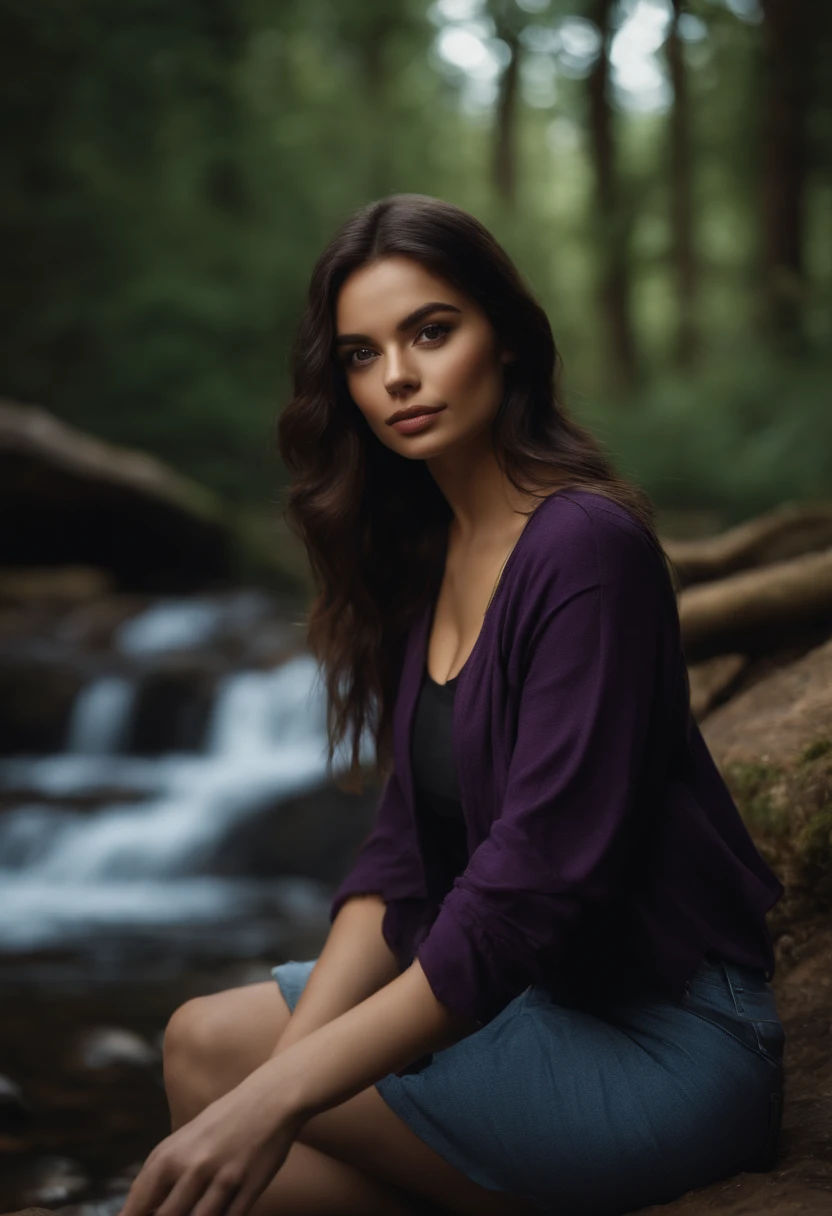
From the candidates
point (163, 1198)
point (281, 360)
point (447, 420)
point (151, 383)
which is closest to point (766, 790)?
point (447, 420)

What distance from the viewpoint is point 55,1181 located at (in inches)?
112

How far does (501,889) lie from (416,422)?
2.59 feet

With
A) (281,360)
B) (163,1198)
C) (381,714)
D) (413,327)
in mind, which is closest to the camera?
(163,1198)

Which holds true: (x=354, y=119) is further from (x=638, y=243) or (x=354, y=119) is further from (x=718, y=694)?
(x=718, y=694)

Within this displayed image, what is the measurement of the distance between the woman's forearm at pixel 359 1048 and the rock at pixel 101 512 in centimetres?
823

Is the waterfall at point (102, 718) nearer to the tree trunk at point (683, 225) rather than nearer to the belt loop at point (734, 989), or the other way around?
the belt loop at point (734, 989)

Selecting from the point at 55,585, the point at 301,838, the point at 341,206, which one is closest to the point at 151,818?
the point at 301,838

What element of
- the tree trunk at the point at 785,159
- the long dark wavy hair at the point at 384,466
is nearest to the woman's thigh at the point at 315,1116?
the long dark wavy hair at the point at 384,466

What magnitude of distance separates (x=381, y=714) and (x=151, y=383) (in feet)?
36.9

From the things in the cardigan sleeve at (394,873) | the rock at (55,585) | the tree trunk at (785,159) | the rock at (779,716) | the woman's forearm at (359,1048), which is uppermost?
the tree trunk at (785,159)

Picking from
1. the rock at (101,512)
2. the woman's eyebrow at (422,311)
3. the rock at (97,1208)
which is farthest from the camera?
the rock at (101,512)

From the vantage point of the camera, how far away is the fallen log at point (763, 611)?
354 centimetres

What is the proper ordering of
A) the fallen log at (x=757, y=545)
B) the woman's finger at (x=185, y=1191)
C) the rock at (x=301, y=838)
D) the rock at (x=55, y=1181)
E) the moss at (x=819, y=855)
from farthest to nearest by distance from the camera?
the rock at (x=301, y=838) → the fallen log at (x=757, y=545) → the rock at (x=55, y=1181) → the moss at (x=819, y=855) → the woman's finger at (x=185, y=1191)

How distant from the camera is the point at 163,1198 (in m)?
1.66
